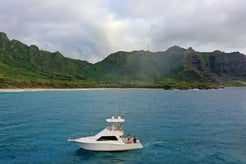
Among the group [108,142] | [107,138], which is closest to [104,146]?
[108,142]

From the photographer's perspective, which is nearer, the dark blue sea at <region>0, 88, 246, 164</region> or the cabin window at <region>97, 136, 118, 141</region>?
the dark blue sea at <region>0, 88, 246, 164</region>

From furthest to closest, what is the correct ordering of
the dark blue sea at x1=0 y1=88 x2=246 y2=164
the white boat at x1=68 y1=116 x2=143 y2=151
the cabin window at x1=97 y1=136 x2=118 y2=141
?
the cabin window at x1=97 y1=136 x2=118 y2=141 → the white boat at x1=68 y1=116 x2=143 y2=151 → the dark blue sea at x1=0 y1=88 x2=246 y2=164

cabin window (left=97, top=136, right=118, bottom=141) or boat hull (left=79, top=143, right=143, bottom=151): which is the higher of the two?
cabin window (left=97, top=136, right=118, bottom=141)

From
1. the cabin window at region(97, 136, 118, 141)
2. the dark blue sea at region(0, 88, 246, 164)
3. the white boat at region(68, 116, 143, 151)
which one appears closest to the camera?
the dark blue sea at region(0, 88, 246, 164)

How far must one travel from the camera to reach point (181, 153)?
2413 inches

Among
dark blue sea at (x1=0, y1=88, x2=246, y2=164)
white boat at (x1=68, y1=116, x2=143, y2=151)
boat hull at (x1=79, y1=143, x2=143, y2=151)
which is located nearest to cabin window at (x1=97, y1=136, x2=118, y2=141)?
white boat at (x1=68, y1=116, x2=143, y2=151)

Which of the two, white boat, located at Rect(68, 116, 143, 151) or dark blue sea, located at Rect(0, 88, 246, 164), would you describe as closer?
dark blue sea, located at Rect(0, 88, 246, 164)

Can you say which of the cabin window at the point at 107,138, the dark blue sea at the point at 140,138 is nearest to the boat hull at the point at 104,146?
the dark blue sea at the point at 140,138

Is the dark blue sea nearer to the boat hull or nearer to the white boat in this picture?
the boat hull

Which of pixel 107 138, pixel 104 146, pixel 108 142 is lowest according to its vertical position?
pixel 104 146

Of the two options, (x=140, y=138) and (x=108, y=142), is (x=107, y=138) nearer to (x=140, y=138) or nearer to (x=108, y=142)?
(x=108, y=142)

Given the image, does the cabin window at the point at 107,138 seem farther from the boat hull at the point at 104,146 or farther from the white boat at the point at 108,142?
the boat hull at the point at 104,146

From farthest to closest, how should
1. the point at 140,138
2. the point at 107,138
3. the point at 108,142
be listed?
1. the point at 140,138
2. the point at 107,138
3. the point at 108,142

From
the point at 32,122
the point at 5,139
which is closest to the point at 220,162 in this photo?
the point at 5,139
